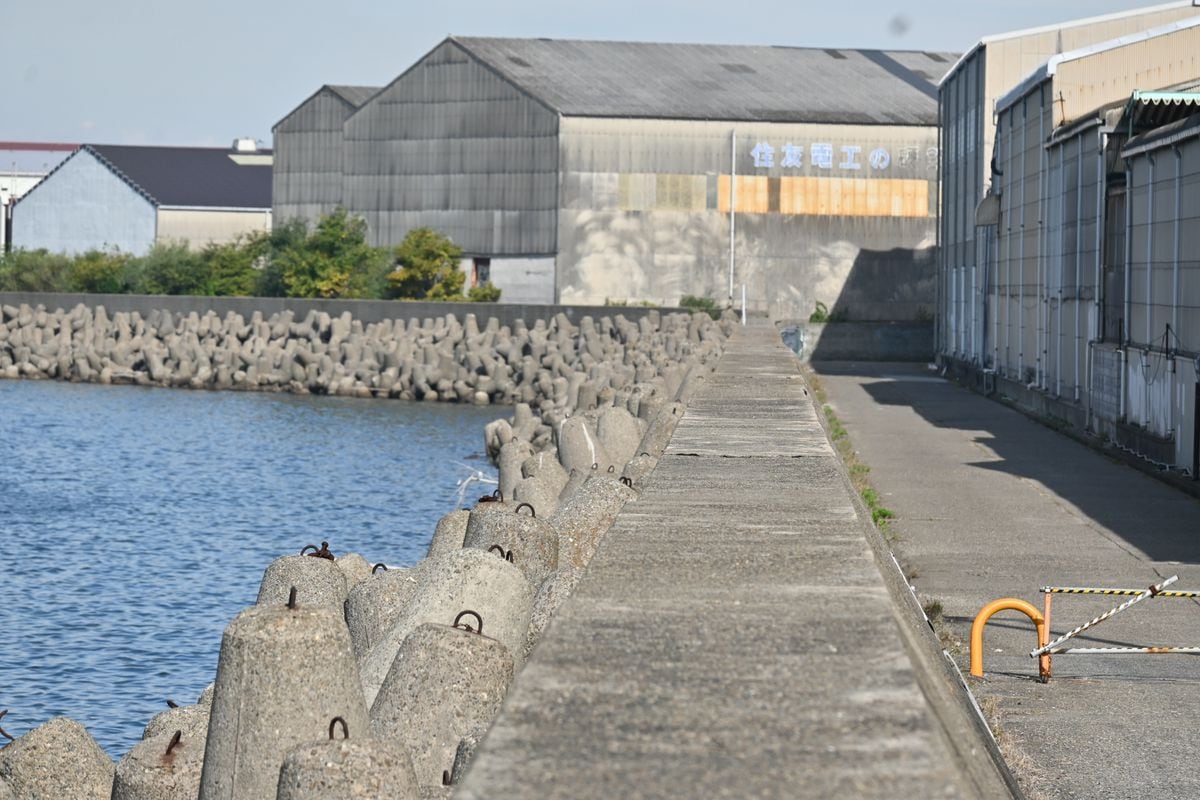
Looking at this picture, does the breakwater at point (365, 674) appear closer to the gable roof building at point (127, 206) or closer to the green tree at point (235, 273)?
the green tree at point (235, 273)

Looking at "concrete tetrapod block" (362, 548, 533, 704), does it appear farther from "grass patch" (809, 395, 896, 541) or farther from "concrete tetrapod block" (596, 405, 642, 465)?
"concrete tetrapod block" (596, 405, 642, 465)

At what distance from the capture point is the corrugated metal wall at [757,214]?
57250 millimetres

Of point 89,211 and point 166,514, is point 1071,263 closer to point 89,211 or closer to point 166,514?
point 166,514

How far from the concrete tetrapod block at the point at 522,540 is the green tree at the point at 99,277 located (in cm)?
5740

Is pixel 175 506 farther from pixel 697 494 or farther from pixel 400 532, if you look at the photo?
pixel 697 494

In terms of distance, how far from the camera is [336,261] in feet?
196

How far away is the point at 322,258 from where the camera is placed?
59594 millimetres

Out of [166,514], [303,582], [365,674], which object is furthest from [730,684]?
[166,514]


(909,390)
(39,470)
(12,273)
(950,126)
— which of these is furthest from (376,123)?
(39,470)

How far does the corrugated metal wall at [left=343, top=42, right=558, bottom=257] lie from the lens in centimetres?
5762

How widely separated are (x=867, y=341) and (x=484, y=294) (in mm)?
12259

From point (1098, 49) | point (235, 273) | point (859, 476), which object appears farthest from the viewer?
point (235, 273)

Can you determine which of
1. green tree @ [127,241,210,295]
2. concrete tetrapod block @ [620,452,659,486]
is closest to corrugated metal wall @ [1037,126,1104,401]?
concrete tetrapod block @ [620,452,659,486]

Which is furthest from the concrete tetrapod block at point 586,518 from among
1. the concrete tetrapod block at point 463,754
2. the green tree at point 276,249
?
the green tree at point 276,249
